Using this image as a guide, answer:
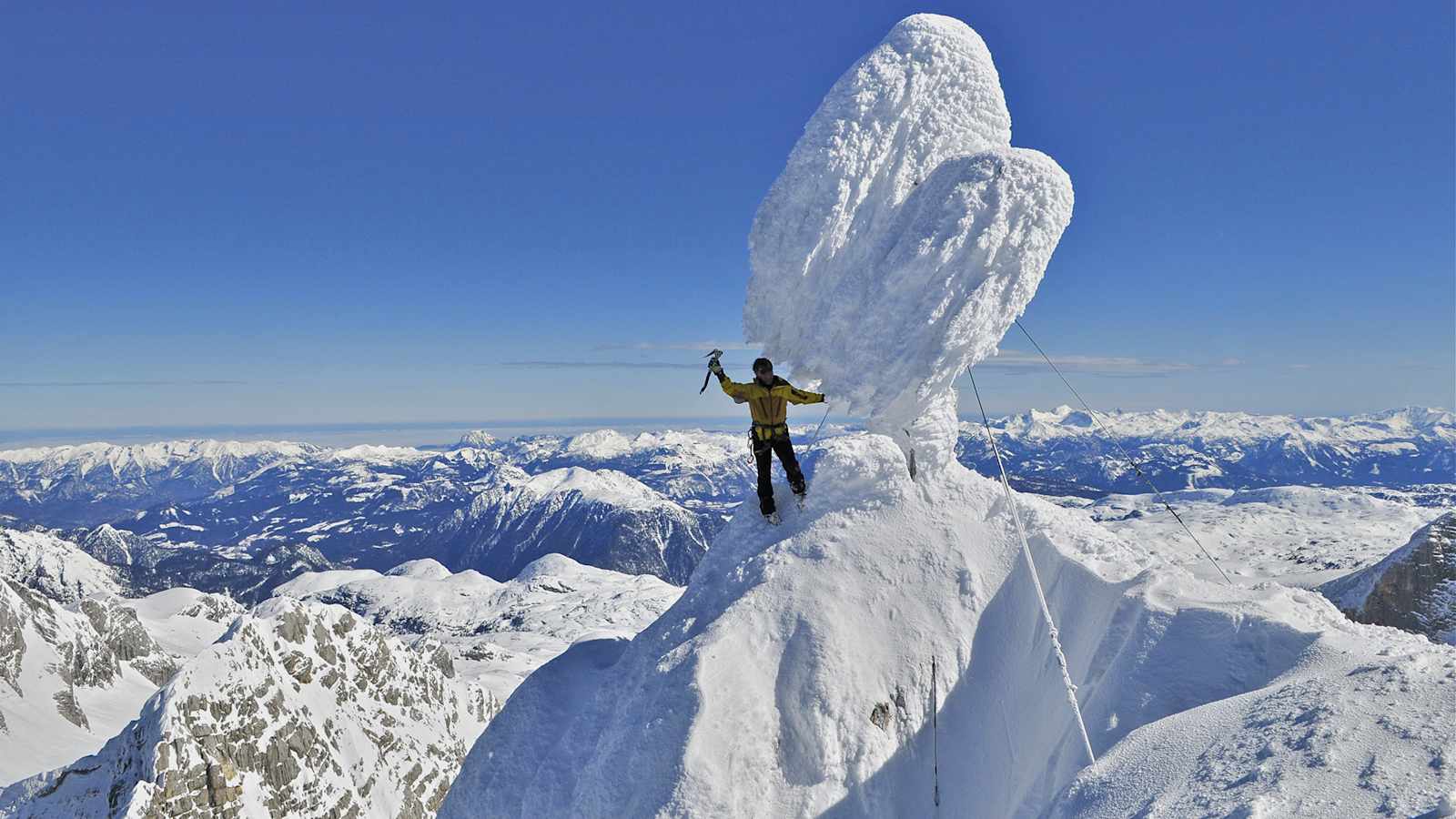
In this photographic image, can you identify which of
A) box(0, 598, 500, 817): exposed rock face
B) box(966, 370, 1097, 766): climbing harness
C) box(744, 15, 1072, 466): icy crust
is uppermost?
box(744, 15, 1072, 466): icy crust

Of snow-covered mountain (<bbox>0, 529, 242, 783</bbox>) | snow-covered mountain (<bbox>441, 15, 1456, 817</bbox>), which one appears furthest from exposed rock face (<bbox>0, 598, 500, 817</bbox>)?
snow-covered mountain (<bbox>441, 15, 1456, 817</bbox>)

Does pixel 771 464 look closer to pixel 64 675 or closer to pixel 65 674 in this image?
pixel 64 675

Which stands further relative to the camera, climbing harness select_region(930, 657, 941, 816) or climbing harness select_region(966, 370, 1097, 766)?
climbing harness select_region(930, 657, 941, 816)

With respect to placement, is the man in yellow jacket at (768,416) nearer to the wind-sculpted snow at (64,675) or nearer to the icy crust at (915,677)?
the icy crust at (915,677)

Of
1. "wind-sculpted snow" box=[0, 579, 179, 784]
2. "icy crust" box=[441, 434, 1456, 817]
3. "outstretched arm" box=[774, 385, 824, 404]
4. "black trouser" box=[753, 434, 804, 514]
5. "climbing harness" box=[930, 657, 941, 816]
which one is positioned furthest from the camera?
"wind-sculpted snow" box=[0, 579, 179, 784]

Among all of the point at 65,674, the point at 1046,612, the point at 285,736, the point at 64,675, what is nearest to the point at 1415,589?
the point at 1046,612

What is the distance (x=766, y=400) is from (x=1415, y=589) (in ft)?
246

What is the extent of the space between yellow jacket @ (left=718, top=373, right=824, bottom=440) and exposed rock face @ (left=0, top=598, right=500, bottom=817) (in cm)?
7492

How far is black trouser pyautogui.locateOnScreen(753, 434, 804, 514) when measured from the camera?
1474 centimetres

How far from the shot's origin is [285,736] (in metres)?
80.4

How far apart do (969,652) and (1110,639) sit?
231 centimetres

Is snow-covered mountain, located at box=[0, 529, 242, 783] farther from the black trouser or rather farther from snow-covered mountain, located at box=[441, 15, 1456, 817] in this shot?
the black trouser

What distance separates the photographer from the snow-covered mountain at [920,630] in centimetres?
850

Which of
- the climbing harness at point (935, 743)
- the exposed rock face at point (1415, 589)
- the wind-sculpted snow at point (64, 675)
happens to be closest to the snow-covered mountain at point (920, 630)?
the climbing harness at point (935, 743)
